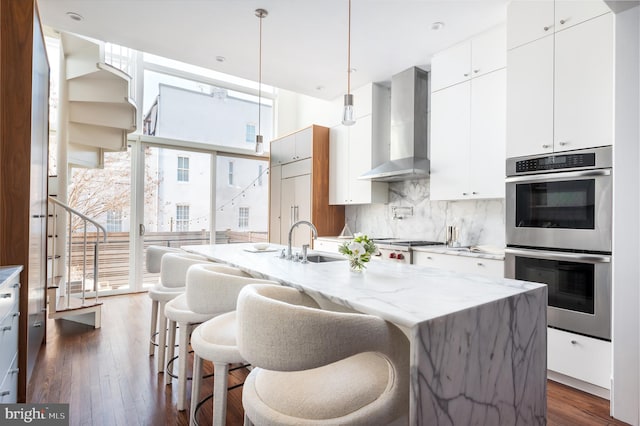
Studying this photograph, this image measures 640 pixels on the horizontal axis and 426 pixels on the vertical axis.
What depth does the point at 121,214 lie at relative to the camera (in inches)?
192

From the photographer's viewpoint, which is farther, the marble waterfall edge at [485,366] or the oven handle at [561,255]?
the oven handle at [561,255]

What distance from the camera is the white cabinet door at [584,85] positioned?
219 centimetres

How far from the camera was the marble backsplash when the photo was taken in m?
3.42

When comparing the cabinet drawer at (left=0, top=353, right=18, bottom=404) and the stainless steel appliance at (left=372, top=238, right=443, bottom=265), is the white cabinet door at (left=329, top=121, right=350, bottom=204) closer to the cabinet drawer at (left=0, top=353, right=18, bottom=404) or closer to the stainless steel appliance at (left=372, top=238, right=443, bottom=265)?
the stainless steel appliance at (left=372, top=238, right=443, bottom=265)

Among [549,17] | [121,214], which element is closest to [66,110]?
[121,214]

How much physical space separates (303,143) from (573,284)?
12.4ft

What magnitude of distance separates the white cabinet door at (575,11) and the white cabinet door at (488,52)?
0.56 m

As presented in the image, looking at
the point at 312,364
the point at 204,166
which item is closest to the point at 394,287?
the point at 312,364

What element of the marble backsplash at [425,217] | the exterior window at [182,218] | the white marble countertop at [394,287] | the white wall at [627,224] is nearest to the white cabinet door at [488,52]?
the white wall at [627,224]

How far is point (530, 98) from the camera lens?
2586 millimetres

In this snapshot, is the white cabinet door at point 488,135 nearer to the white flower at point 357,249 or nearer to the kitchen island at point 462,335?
the kitchen island at point 462,335

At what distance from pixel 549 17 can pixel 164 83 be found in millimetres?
4863

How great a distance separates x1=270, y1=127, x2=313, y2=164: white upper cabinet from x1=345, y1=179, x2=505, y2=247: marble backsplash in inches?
44.3

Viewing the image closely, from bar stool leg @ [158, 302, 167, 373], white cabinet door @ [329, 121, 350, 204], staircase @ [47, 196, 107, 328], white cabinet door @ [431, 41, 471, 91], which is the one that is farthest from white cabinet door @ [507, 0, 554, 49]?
staircase @ [47, 196, 107, 328]
